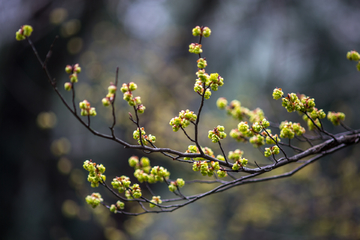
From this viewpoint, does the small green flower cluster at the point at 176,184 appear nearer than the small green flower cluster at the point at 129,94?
No

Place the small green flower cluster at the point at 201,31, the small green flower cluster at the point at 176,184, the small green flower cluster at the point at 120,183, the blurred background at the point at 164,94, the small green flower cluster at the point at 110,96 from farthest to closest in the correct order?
1. the blurred background at the point at 164,94
2. the small green flower cluster at the point at 176,184
3. the small green flower cluster at the point at 120,183
4. the small green flower cluster at the point at 201,31
5. the small green flower cluster at the point at 110,96

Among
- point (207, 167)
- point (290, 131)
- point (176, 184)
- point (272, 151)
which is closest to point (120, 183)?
point (176, 184)

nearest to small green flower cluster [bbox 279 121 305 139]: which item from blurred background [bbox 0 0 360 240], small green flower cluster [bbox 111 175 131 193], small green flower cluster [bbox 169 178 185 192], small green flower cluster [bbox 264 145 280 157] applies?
small green flower cluster [bbox 264 145 280 157]

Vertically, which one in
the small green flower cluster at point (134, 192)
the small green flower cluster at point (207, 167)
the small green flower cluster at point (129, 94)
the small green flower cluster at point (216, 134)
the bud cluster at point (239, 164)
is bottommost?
the small green flower cluster at point (134, 192)

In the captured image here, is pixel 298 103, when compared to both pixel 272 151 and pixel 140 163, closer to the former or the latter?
pixel 272 151

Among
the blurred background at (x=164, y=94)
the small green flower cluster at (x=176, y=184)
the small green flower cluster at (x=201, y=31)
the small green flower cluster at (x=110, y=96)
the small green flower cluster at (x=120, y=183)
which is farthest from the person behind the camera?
the blurred background at (x=164, y=94)

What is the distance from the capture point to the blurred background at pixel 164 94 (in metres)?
3.60

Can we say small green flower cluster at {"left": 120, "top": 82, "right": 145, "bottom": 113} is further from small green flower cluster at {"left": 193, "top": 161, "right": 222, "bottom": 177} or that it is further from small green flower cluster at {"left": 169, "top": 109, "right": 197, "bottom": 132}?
small green flower cluster at {"left": 193, "top": 161, "right": 222, "bottom": 177}

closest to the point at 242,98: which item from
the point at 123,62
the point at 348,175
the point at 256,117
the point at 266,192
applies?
the point at 266,192

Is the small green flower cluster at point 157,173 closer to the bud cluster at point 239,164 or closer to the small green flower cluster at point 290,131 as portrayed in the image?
the bud cluster at point 239,164

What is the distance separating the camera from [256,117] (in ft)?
6.33

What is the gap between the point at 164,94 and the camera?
4.93 meters

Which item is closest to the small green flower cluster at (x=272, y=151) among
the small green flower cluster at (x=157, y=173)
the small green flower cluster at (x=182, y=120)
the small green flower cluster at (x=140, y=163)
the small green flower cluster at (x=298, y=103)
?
the small green flower cluster at (x=298, y=103)

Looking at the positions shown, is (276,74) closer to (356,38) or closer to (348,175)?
(356,38)
